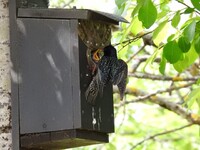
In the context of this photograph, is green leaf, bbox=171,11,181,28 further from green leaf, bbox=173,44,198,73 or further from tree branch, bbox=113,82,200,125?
tree branch, bbox=113,82,200,125

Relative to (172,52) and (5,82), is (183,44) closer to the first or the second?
(172,52)

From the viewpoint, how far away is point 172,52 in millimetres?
3273

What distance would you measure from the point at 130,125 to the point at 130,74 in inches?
135

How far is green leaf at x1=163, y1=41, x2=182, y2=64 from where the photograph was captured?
3256 mm

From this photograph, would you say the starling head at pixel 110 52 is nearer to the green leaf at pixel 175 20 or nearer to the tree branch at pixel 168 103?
the green leaf at pixel 175 20

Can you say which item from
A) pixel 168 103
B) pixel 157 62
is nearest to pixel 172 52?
pixel 168 103

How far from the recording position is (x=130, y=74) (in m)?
5.57

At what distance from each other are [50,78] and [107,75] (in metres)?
0.28

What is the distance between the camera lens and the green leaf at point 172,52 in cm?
326

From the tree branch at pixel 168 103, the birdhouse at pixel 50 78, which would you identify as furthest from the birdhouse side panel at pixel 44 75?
the tree branch at pixel 168 103

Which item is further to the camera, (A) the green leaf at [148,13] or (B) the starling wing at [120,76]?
(B) the starling wing at [120,76]

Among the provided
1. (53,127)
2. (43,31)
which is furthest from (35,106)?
(43,31)

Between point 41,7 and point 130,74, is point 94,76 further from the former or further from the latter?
point 130,74

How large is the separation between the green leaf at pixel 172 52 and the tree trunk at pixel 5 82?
77 cm
